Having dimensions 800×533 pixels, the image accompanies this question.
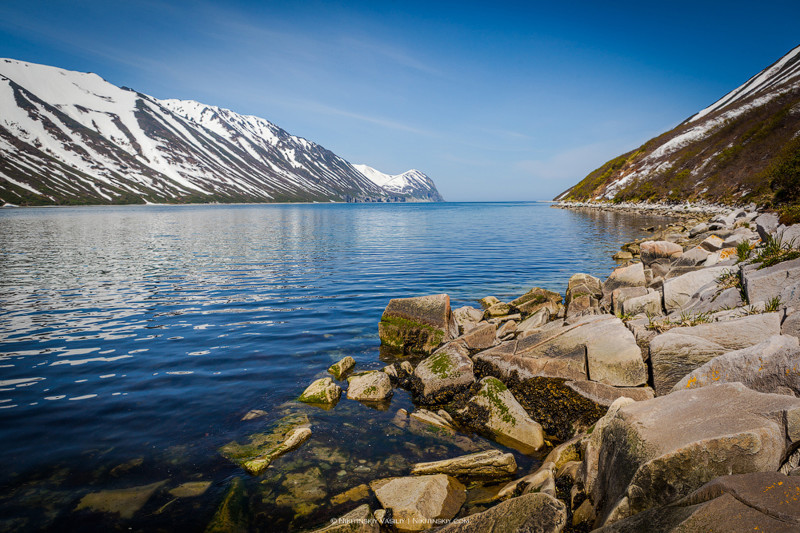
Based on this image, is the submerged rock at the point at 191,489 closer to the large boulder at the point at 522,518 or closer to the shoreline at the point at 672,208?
the large boulder at the point at 522,518

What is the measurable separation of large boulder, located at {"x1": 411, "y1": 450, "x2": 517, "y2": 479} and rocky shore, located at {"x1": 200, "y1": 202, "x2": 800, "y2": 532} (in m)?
0.03

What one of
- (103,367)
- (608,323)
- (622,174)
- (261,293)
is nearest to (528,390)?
(608,323)

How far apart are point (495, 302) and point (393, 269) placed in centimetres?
1335

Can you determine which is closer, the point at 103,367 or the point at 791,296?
the point at 791,296

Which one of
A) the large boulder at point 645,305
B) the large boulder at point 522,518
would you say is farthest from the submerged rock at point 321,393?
the large boulder at point 645,305

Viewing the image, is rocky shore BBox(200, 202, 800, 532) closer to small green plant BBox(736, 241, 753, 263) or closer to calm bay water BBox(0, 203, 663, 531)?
small green plant BBox(736, 241, 753, 263)

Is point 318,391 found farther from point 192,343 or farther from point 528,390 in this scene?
point 192,343

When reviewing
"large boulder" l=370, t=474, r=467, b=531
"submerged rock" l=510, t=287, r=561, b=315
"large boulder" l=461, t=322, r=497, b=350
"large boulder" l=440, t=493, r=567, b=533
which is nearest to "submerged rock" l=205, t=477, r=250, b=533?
"large boulder" l=370, t=474, r=467, b=531

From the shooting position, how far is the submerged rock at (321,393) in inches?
431

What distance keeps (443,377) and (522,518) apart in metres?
6.07

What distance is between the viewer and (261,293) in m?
24.0

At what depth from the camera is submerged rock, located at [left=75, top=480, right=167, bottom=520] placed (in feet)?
23.1

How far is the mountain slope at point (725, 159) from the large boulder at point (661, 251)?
916 inches

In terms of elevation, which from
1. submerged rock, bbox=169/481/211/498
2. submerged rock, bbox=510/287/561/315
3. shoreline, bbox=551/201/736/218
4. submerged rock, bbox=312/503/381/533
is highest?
shoreline, bbox=551/201/736/218
